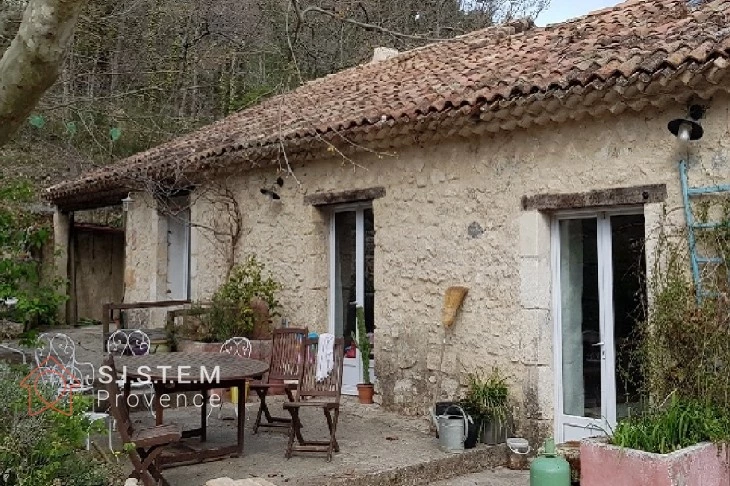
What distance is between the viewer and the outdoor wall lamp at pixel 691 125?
16.6 ft

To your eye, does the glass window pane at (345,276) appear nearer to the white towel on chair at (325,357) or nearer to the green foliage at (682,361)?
the white towel on chair at (325,357)

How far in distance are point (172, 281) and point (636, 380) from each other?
25.5ft

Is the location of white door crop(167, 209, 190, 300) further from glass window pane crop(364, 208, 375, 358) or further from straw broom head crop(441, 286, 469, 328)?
straw broom head crop(441, 286, 469, 328)

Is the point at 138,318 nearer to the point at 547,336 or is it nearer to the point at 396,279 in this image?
the point at 396,279

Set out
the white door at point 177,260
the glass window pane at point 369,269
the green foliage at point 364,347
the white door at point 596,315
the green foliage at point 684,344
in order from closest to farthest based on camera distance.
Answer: the green foliage at point 684,344 → the white door at point 596,315 → the green foliage at point 364,347 → the glass window pane at point 369,269 → the white door at point 177,260

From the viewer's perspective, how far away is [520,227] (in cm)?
617

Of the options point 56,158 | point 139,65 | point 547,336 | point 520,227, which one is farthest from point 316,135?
point 56,158

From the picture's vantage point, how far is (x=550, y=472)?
449cm

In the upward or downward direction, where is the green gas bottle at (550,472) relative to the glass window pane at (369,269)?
downward

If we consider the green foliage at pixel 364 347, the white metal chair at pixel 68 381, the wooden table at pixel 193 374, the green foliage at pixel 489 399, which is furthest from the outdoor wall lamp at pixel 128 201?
the green foliage at pixel 489 399

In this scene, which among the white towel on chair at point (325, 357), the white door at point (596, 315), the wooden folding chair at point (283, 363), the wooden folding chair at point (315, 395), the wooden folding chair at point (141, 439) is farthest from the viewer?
the wooden folding chair at point (283, 363)

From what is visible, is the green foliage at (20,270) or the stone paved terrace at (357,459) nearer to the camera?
the green foliage at (20,270)

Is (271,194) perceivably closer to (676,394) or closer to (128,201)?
(128,201)

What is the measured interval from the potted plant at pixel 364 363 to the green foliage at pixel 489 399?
151 centimetres
